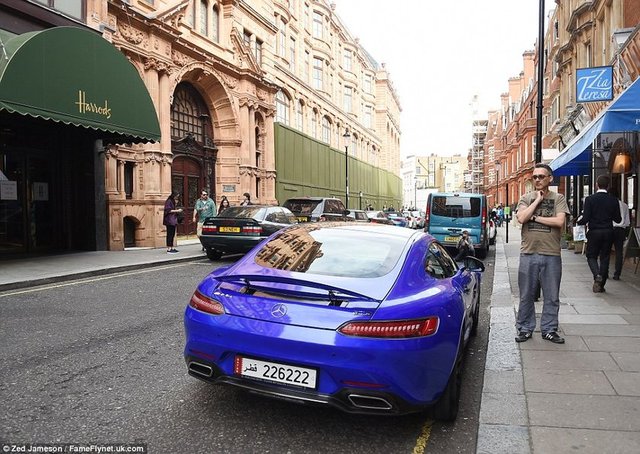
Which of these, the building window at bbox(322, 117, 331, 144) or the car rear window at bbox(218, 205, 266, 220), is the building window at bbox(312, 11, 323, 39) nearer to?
the building window at bbox(322, 117, 331, 144)

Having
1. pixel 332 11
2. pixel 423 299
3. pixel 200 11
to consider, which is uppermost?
pixel 332 11

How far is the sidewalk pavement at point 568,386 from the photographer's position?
2982mm

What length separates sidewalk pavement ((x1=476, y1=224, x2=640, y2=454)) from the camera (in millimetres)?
2982

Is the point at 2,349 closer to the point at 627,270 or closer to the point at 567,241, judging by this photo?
the point at 627,270

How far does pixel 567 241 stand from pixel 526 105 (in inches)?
1412

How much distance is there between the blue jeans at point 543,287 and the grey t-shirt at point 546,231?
80 mm

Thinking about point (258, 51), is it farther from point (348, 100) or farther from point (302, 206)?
point (348, 100)

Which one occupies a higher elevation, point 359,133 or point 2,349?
point 359,133

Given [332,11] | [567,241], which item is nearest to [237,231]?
[567,241]

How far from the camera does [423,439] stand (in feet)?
10.2

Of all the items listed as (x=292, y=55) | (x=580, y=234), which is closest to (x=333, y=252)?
(x=580, y=234)

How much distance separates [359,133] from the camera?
48094 millimetres

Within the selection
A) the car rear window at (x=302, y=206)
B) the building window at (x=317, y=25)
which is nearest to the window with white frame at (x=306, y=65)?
the building window at (x=317, y=25)

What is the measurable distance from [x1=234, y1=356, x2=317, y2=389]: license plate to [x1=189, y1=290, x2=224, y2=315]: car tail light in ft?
1.14
